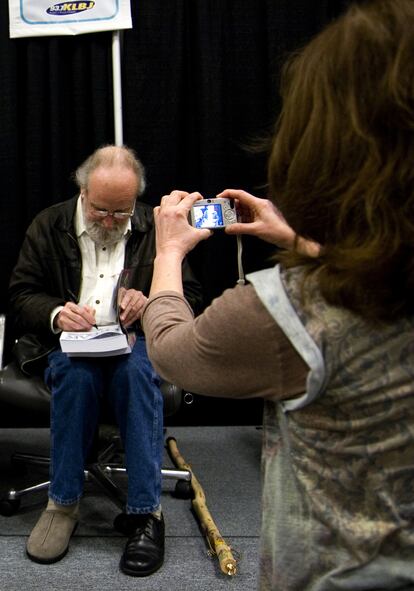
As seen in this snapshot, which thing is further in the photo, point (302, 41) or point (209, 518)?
point (302, 41)

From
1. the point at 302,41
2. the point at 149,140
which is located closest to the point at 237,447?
the point at 149,140

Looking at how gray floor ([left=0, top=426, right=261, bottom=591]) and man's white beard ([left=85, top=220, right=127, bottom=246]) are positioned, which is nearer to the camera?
gray floor ([left=0, top=426, right=261, bottom=591])

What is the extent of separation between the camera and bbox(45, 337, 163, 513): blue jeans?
5.92 feet

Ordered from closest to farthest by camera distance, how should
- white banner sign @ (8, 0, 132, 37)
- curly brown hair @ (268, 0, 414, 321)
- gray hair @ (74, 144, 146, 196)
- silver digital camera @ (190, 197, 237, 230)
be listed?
curly brown hair @ (268, 0, 414, 321) → silver digital camera @ (190, 197, 237, 230) → gray hair @ (74, 144, 146, 196) → white banner sign @ (8, 0, 132, 37)

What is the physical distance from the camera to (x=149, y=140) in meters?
2.77

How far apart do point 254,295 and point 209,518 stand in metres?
1.40

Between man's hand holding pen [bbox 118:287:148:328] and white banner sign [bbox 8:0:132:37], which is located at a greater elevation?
white banner sign [bbox 8:0:132:37]

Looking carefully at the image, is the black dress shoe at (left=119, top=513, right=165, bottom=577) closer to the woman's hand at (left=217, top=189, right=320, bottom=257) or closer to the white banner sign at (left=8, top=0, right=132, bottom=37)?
the woman's hand at (left=217, top=189, right=320, bottom=257)

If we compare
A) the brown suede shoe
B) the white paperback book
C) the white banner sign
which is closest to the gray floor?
the brown suede shoe

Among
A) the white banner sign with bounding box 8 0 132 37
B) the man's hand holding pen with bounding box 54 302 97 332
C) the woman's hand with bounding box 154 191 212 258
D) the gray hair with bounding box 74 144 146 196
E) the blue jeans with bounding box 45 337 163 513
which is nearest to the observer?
the woman's hand with bounding box 154 191 212 258

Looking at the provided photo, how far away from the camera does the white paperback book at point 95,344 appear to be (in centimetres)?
183

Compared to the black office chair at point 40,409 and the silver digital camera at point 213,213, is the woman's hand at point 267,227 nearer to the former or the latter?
the silver digital camera at point 213,213

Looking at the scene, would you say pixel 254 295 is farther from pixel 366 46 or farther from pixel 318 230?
pixel 366 46

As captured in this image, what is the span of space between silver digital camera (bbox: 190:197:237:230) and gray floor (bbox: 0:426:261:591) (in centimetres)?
93
